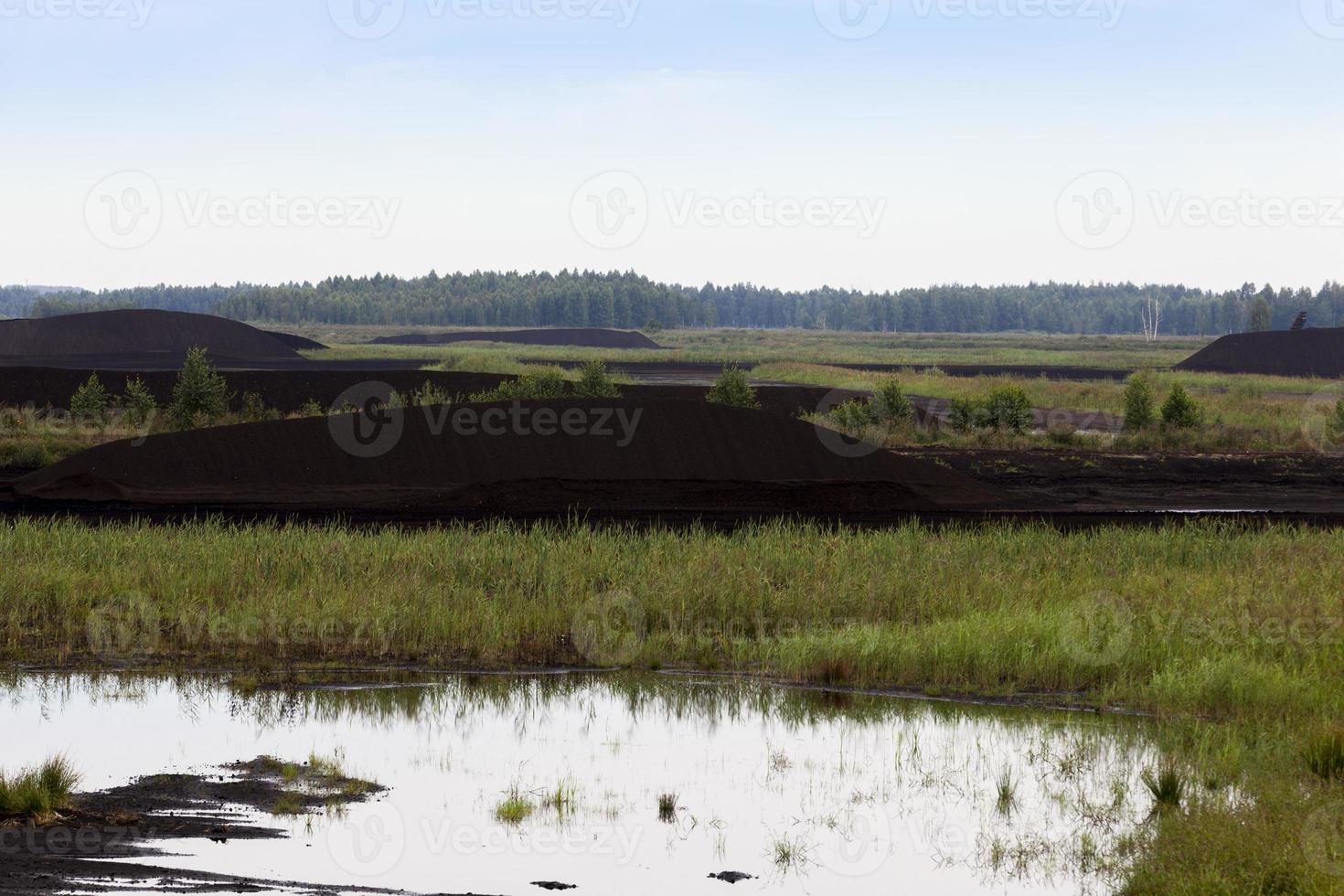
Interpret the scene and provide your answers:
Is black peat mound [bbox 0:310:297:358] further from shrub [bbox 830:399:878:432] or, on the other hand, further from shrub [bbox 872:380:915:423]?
shrub [bbox 872:380:915:423]

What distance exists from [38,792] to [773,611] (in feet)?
32.2

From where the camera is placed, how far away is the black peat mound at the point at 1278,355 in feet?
296

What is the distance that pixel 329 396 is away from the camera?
53.0 meters

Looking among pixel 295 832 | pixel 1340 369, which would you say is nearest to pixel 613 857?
pixel 295 832

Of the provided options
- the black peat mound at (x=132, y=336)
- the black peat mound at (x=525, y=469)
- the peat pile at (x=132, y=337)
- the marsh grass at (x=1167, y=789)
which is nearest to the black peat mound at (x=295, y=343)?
the peat pile at (x=132, y=337)

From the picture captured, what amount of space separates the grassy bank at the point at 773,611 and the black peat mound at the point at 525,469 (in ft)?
21.1

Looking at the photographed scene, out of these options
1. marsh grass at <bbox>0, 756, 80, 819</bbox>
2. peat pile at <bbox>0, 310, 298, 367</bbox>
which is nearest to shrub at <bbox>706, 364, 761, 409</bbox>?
marsh grass at <bbox>0, 756, 80, 819</bbox>

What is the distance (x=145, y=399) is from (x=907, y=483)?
2599cm

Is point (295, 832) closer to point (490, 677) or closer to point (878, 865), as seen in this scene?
point (878, 865)

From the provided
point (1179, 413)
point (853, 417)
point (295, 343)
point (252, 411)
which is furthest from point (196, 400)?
point (295, 343)

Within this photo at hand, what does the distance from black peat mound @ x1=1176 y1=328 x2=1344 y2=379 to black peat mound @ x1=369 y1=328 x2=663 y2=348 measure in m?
54.9

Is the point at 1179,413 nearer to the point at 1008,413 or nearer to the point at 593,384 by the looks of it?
the point at 1008,413

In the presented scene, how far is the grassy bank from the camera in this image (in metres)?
14.3

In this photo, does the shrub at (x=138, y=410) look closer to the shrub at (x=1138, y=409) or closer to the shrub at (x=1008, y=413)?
the shrub at (x=1008, y=413)
